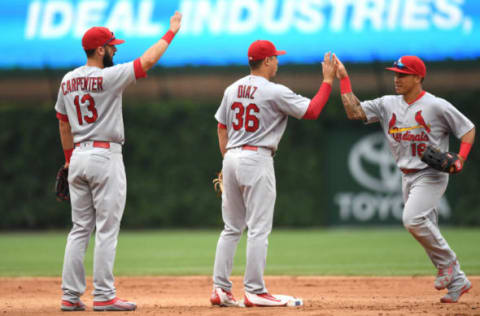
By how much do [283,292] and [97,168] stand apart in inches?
104

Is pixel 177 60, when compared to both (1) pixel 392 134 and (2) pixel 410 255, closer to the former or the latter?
(2) pixel 410 255

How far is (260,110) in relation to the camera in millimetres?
5922

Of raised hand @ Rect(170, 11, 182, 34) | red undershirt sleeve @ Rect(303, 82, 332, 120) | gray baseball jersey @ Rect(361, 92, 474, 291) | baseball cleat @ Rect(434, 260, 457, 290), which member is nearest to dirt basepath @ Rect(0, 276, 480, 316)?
baseball cleat @ Rect(434, 260, 457, 290)

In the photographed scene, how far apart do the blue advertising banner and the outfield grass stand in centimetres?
462

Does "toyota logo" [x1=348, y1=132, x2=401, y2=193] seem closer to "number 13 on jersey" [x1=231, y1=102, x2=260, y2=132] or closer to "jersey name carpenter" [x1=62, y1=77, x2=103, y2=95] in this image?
"number 13 on jersey" [x1=231, y1=102, x2=260, y2=132]

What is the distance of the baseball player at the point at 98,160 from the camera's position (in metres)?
5.68

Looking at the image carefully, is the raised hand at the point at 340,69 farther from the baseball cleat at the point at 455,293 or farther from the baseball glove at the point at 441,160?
the baseball cleat at the point at 455,293

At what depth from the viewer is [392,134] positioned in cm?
630

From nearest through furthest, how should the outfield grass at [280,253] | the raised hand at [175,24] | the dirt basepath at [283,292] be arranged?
the dirt basepath at [283,292] → the raised hand at [175,24] → the outfield grass at [280,253]

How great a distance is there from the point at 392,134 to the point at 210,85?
11560 mm

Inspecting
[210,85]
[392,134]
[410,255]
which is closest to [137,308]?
[392,134]

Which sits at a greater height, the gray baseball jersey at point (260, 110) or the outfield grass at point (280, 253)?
the gray baseball jersey at point (260, 110)

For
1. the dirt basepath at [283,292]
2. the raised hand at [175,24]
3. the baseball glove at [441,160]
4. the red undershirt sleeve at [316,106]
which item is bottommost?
the dirt basepath at [283,292]

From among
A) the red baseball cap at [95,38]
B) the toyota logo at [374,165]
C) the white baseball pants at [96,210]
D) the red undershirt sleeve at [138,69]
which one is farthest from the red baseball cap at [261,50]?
the toyota logo at [374,165]
